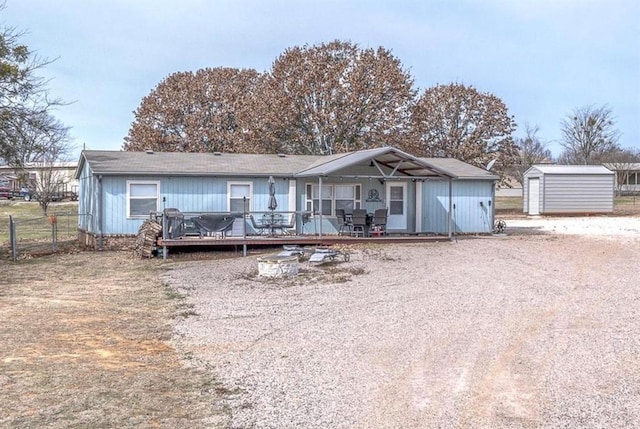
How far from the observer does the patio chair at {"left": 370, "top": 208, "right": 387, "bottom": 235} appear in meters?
17.8

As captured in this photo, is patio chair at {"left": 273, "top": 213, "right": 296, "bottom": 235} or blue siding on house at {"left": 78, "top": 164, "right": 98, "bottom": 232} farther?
blue siding on house at {"left": 78, "top": 164, "right": 98, "bottom": 232}

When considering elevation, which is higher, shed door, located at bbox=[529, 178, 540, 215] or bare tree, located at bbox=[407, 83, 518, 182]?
bare tree, located at bbox=[407, 83, 518, 182]

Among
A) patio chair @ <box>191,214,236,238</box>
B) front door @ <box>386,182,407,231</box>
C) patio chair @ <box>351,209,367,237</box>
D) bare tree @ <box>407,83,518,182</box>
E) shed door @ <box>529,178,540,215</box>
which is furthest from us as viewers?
bare tree @ <box>407,83,518,182</box>

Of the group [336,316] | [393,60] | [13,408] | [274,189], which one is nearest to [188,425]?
[13,408]

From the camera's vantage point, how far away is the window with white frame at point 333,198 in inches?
754

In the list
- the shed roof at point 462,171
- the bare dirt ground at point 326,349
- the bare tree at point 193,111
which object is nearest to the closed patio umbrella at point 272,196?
the bare dirt ground at point 326,349

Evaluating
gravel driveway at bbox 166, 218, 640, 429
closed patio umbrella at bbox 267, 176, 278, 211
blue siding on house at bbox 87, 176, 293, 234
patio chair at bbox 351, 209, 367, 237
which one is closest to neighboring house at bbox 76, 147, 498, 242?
blue siding on house at bbox 87, 176, 293, 234

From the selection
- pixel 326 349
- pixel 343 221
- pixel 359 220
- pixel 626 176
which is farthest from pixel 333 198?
pixel 626 176

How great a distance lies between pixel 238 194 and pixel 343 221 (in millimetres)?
3299

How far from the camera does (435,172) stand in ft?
59.7

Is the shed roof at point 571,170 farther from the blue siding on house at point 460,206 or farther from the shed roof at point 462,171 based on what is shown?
the blue siding on house at point 460,206

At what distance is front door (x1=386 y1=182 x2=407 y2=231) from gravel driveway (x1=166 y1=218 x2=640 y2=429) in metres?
7.01

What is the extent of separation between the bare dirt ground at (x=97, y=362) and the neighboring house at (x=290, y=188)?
21.1ft

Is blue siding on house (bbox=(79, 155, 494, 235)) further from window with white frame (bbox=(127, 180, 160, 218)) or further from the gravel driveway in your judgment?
the gravel driveway
